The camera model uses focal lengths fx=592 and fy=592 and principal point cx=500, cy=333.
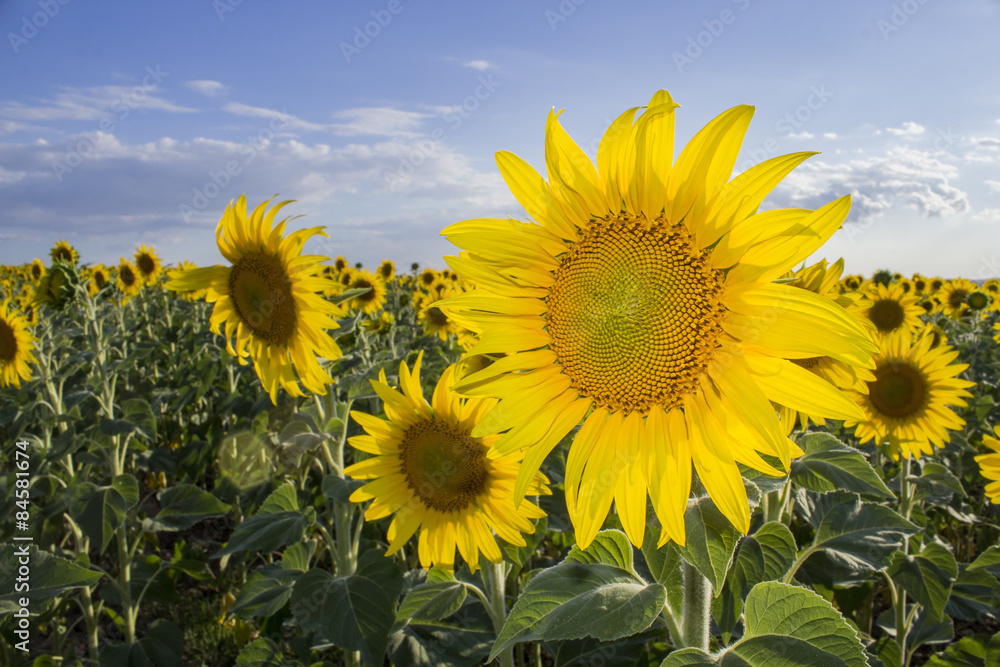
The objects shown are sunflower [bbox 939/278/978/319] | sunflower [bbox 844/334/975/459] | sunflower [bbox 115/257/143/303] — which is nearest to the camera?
sunflower [bbox 844/334/975/459]

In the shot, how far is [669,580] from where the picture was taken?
166cm

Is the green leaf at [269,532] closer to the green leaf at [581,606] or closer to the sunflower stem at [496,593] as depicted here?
the sunflower stem at [496,593]

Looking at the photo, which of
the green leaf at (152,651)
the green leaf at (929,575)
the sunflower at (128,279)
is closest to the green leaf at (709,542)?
the green leaf at (929,575)

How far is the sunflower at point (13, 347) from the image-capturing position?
5.80 m

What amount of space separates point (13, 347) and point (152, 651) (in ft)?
12.4

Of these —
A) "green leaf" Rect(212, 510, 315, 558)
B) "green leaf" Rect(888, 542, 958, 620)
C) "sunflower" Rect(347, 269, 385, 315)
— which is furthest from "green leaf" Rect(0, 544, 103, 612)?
"sunflower" Rect(347, 269, 385, 315)

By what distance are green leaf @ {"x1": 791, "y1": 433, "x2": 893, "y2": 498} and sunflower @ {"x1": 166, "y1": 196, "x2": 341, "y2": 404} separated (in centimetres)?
230

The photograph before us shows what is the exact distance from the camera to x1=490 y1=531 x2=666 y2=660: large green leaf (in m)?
1.32

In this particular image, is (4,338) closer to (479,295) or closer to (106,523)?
(106,523)

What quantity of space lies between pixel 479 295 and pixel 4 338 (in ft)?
21.3

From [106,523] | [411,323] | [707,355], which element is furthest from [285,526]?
[411,323]

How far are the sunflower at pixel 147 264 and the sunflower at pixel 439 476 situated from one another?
11.9 meters

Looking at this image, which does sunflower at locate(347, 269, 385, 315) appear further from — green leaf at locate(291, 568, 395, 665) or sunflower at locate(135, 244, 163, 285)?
green leaf at locate(291, 568, 395, 665)

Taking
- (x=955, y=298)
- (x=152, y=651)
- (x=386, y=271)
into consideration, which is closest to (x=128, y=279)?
(x=386, y=271)
